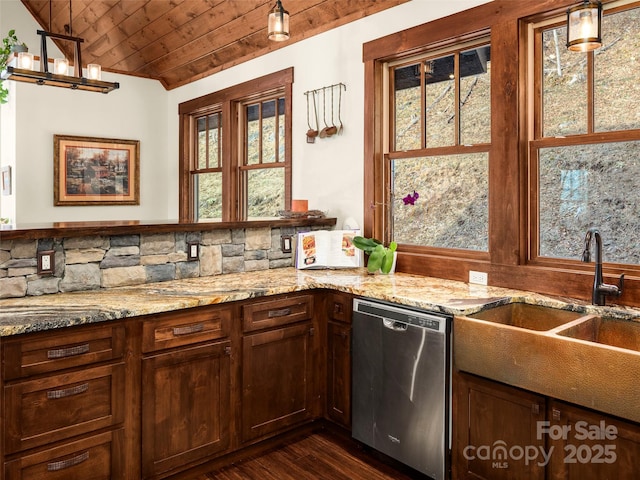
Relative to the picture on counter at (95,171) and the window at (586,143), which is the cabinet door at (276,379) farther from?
the picture on counter at (95,171)

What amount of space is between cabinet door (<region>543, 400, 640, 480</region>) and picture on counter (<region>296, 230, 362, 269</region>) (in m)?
1.75

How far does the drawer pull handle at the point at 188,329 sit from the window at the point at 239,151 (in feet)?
5.61

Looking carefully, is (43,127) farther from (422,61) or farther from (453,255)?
(453,255)

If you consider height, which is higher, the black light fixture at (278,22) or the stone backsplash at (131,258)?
the black light fixture at (278,22)

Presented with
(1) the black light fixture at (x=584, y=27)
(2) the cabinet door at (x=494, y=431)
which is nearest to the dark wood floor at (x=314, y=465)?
(2) the cabinet door at (x=494, y=431)

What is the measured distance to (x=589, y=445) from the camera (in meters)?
1.91

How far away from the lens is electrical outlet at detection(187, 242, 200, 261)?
308cm

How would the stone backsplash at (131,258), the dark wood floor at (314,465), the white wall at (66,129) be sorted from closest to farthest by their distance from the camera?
1. the stone backsplash at (131,258)
2. the dark wood floor at (314,465)
3. the white wall at (66,129)

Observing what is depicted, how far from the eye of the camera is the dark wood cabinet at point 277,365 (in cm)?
274

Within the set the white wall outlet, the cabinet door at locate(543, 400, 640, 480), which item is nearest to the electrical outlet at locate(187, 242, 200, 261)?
the white wall outlet

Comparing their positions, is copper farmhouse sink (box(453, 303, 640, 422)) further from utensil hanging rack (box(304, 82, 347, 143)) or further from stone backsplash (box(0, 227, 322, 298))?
utensil hanging rack (box(304, 82, 347, 143))

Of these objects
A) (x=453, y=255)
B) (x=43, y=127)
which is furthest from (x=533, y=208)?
(x=43, y=127)

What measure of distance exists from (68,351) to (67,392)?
0.17 metres

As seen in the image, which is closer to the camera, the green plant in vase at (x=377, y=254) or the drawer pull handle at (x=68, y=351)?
the drawer pull handle at (x=68, y=351)
